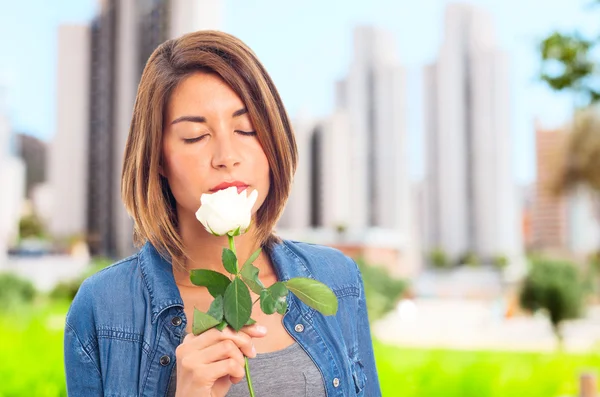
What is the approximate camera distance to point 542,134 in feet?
123

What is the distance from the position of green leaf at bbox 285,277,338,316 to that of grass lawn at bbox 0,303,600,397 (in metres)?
1.71

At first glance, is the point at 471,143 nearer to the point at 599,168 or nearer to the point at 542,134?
the point at 542,134

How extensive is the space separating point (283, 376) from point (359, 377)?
13 cm

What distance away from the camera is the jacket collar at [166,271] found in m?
0.79

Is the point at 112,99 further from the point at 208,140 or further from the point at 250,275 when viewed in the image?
the point at 250,275

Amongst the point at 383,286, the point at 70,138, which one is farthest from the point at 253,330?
the point at 70,138

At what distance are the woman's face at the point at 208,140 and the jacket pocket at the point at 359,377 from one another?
277mm

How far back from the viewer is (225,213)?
2.01 feet

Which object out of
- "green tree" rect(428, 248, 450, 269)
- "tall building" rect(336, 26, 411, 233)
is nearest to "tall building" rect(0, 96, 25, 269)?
"tall building" rect(336, 26, 411, 233)

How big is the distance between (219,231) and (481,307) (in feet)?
96.4

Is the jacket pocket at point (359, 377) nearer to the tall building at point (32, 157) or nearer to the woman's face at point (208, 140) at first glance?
the woman's face at point (208, 140)

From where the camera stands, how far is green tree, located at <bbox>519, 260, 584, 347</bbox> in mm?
8719

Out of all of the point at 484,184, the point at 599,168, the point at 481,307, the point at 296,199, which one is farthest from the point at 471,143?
the point at 599,168

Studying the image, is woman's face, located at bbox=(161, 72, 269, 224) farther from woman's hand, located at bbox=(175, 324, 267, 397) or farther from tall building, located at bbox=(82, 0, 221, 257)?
tall building, located at bbox=(82, 0, 221, 257)
